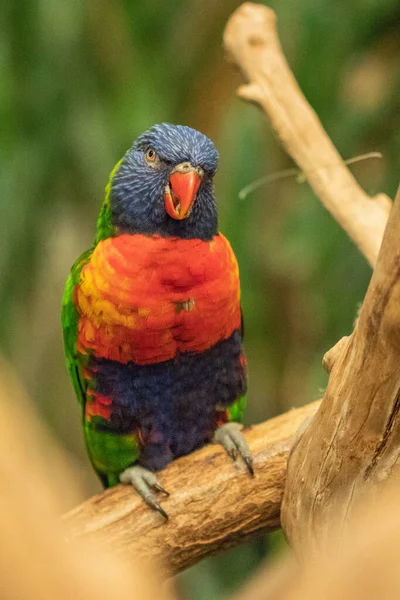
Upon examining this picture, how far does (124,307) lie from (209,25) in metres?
1.36

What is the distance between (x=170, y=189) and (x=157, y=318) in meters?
0.26

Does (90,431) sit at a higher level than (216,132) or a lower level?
lower

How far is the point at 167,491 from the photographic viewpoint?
1.45 meters

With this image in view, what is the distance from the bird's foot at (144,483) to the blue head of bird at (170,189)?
517 mm

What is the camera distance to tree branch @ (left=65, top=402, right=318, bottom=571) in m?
1.39

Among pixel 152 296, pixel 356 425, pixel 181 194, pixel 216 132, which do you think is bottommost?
pixel 356 425

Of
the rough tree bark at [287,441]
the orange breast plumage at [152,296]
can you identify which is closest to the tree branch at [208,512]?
the rough tree bark at [287,441]

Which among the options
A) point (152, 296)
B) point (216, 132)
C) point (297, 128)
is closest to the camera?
point (152, 296)

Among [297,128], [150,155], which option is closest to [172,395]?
[150,155]

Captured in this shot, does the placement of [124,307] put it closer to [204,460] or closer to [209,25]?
[204,460]

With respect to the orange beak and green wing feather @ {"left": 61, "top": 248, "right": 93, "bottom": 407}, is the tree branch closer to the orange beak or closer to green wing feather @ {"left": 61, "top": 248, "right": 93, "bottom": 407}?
green wing feather @ {"left": 61, "top": 248, "right": 93, "bottom": 407}

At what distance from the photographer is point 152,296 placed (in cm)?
138

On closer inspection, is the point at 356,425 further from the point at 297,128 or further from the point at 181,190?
the point at 297,128

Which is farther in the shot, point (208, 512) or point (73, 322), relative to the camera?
point (73, 322)
